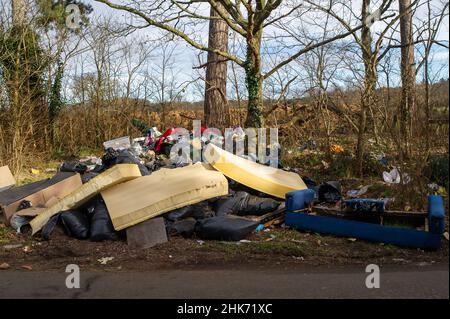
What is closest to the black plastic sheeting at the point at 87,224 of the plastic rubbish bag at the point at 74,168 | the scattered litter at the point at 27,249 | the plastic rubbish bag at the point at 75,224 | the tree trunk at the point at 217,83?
the plastic rubbish bag at the point at 75,224

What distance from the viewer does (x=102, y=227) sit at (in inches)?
271

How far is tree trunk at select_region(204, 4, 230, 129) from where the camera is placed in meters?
14.5

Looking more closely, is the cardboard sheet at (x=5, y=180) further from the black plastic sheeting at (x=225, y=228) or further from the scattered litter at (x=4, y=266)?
the black plastic sheeting at (x=225, y=228)

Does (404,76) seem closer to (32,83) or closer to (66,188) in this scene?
(66,188)

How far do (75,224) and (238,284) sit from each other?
10.1 ft

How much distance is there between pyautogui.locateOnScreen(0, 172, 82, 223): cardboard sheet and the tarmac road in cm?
257

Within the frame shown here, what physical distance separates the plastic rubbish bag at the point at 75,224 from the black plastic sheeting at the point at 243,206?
1.90 metres

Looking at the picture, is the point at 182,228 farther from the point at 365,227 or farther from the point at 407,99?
the point at 407,99

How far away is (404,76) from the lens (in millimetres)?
8648

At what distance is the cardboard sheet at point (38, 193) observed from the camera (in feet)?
26.2

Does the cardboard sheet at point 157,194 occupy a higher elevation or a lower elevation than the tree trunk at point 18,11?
lower

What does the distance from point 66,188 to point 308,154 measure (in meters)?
5.39

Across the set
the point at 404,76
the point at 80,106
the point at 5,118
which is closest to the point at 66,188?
the point at 5,118

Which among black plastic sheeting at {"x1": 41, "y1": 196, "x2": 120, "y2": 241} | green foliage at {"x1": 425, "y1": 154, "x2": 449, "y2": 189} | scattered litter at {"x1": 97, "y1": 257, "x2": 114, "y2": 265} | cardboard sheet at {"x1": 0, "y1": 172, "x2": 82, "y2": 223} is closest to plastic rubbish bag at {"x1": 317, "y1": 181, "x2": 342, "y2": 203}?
green foliage at {"x1": 425, "y1": 154, "x2": 449, "y2": 189}
